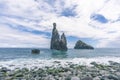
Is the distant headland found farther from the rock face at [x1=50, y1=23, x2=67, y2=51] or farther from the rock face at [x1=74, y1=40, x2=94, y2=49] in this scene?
the rock face at [x1=74, y1=40, x2=94, y2=49]

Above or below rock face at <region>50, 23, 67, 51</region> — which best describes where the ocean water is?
below

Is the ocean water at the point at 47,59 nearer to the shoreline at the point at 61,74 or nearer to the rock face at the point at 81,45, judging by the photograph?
the shoreline at the point at 61,74

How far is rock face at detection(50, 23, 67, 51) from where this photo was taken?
452 ft

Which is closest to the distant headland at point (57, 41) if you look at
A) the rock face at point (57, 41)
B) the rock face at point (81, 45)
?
the rock face at point (57, 41)

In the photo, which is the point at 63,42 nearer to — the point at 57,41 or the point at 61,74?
the point at 57,41

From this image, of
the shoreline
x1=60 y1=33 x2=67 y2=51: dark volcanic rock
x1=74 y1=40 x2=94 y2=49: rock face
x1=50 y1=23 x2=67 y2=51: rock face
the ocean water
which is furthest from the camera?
x1=74 y1=40 x2=94 y2=49: rock face

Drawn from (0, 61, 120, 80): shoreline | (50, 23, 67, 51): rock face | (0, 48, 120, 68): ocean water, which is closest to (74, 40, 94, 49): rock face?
(50, 23, 67, 51): rock face

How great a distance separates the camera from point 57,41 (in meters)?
142

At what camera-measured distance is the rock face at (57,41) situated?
137788mm

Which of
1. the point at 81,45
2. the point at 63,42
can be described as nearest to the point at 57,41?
the point at 63,42

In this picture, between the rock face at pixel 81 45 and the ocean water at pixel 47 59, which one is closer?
the ocean water at pixel 47 59

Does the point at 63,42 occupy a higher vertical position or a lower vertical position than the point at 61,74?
higher

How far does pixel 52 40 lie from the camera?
147 m

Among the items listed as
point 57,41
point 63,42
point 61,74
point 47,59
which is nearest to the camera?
point 61,74
